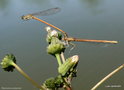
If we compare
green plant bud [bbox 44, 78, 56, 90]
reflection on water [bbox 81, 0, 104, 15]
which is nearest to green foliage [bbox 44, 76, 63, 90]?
green plant bud [bbox 44, 78, 56, 90]

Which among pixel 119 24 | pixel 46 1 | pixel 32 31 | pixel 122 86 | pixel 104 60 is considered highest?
pixel 46 1

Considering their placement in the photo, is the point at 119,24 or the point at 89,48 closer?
the point at 89,48

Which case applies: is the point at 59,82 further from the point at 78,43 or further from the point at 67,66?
the point at 78,43

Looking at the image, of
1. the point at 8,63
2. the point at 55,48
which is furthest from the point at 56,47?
the point at 8,63

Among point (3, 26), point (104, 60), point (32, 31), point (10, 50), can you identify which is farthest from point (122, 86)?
point (3, 26)

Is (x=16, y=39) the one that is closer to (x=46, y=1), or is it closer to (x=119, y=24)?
(x=119, y=24)

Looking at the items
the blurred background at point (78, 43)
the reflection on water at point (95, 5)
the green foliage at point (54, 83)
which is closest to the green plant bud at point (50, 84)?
the green foliage at point (54, 83)

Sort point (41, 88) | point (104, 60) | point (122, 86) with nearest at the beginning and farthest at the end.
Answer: point (41, 88), point (122, 86), point (104, 60)

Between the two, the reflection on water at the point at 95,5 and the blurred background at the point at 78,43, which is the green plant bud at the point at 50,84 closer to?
the blurred background at the point at 78,43
